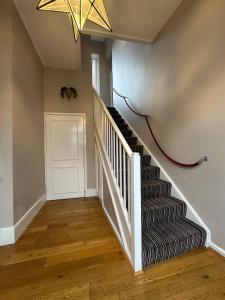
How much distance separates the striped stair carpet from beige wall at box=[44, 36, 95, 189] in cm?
157

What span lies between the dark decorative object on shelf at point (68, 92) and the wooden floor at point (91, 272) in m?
2.83

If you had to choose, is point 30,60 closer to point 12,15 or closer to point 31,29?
point 31,29

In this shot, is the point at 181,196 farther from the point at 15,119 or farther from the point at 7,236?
the point at 15,119

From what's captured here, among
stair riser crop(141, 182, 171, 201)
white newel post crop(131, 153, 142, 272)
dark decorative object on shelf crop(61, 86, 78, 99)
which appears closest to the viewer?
white newel post crop(131, 153, 142, 272)

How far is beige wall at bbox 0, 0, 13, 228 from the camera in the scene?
209 cm

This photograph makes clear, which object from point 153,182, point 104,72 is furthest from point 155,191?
point 104,72

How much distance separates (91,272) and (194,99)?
7.60 feet

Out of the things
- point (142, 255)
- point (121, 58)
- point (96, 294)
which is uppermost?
point (121, 58)

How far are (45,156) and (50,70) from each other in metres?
1.92

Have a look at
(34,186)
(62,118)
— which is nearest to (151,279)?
(34,186)

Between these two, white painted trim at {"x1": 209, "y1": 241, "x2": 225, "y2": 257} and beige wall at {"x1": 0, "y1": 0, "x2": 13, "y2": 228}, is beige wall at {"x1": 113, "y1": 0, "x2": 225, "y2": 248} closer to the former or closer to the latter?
white painted trim at {"x1": 209, "y1": 241, "x2": 225, "y2": 257}

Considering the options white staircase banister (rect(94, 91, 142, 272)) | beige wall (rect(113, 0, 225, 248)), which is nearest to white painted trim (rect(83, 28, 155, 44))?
beige wall (rect(113, 0, 225, 248))

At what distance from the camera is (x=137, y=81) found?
3.82 m

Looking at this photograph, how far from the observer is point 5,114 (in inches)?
82.7
